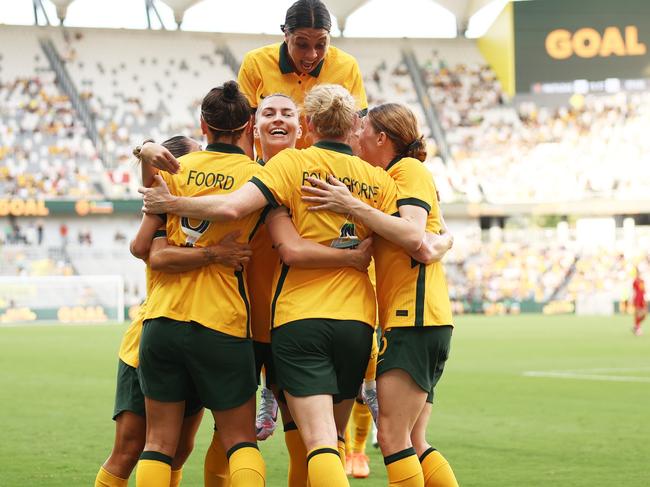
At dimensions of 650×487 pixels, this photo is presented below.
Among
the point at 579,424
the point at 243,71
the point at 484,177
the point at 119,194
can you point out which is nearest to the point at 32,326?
the point at 119,194

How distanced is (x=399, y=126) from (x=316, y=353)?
1272 mm

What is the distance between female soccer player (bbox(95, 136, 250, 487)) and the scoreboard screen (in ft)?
135

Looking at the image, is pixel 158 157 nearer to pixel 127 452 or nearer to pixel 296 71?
pixel 127 452

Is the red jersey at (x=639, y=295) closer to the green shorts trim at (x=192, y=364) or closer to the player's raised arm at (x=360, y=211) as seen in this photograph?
the player's raised arm at (x=360, y=211)

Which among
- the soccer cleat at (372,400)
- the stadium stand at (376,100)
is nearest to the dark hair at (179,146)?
the soccer cleat at (372,400)

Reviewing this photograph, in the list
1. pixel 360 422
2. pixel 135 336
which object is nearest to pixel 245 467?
pixel 135 336

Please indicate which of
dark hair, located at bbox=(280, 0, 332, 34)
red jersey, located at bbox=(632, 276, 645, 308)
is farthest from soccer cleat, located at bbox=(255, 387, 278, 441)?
red jersey, located at bbox=(632, 276, 645, 308)

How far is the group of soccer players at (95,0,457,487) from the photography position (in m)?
4.97

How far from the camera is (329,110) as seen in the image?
16.8ft

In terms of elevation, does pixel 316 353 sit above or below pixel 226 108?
below

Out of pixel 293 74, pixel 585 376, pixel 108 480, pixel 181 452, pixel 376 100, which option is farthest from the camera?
pixel 376 100

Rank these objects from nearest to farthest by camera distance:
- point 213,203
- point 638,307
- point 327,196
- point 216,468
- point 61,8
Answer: point 213,203, point 327,196, point 216,468, point 638,307, point 61,8

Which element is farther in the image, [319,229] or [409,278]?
[409,278]

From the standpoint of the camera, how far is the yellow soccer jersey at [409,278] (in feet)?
17.1
